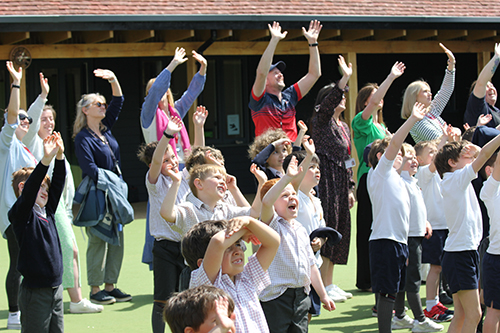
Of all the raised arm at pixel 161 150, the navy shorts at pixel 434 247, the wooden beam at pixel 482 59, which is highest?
the wooden beam at pixel 482 59

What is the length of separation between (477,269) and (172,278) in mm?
2097

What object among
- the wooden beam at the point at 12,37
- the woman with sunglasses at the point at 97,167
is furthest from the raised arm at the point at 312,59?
the wooden beam at the point at 12,37

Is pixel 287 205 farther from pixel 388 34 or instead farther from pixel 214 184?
pixel 388 34

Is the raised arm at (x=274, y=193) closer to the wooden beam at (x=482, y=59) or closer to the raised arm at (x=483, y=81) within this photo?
the raised arm at (x=483, y=81)

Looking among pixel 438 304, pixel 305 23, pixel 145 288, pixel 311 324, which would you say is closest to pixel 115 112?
pixel 145 288

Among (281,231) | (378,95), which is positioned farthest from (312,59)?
(281,231)

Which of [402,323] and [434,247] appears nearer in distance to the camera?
[402,323]

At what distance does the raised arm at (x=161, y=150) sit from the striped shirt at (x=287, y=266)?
1.03 metres

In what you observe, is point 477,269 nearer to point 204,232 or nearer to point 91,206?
point 204,232

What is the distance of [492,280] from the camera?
4.05 m

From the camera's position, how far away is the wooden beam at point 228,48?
10.7 meters

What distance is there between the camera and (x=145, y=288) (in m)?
6.21

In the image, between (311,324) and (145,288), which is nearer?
(311,324)

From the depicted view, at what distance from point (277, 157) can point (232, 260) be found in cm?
210
